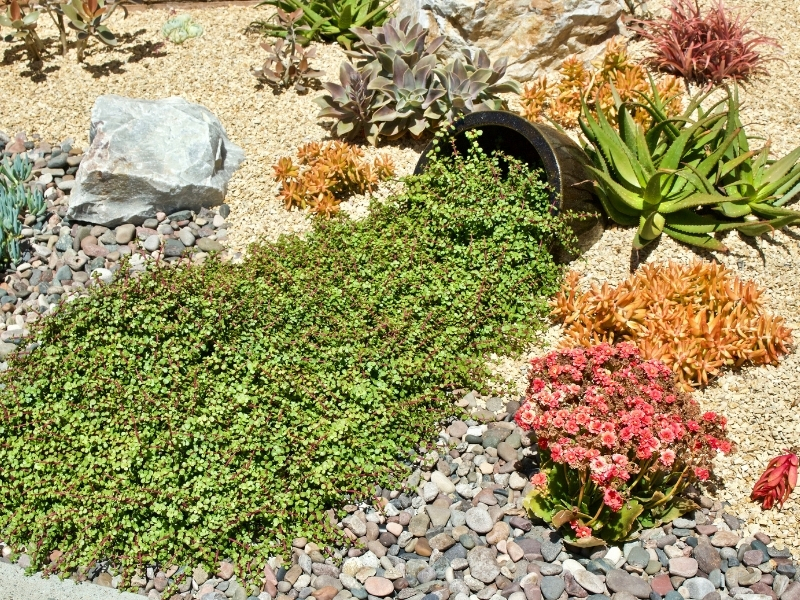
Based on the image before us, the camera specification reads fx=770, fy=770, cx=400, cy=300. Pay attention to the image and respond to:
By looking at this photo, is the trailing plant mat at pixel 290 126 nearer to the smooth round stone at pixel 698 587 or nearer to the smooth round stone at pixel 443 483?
the smooth round stone at pixel 698 587

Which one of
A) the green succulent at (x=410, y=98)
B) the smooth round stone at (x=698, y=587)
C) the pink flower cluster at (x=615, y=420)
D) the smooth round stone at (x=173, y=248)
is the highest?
the green succulent at (x=410, y=98)

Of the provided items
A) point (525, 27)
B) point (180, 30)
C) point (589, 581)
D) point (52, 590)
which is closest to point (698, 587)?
point (589, 581)

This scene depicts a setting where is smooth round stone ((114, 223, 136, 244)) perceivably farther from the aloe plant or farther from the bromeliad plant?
the aloe plant

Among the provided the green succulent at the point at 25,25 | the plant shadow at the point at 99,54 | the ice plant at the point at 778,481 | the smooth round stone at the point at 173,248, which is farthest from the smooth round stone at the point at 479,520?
the green succulent at the point at 25,25

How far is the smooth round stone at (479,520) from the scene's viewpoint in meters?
3.63

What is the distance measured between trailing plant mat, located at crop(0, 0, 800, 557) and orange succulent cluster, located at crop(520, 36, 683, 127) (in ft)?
2.44

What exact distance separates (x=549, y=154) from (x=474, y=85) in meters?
1.18

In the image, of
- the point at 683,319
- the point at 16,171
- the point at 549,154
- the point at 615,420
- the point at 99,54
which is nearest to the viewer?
the point at 615,420

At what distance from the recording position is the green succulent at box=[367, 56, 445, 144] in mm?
5508

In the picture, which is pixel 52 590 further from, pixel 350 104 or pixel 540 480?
pixel 350 104

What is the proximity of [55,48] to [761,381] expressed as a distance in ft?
20.9

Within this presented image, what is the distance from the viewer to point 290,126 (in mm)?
6035

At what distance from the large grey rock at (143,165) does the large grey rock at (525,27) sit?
198 cm

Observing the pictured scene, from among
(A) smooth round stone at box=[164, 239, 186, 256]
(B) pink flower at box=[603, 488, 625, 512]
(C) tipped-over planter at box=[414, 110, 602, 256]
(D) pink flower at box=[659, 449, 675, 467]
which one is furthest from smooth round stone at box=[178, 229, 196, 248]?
(D) pink flower at box=[659, 449, 675, 467]
